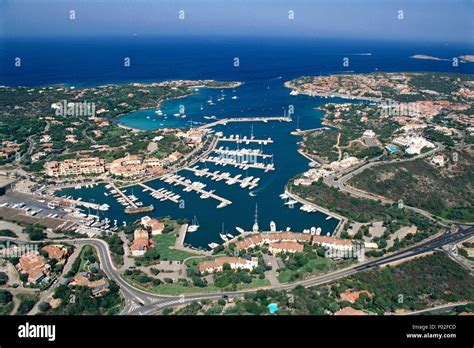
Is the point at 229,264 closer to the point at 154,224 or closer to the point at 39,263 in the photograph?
the point at 154,224

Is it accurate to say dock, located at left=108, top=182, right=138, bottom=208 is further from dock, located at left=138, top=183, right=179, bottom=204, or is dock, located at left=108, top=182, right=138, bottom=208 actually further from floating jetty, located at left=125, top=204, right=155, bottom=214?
dock, located at left=138, top=183, right=179, bottom=204

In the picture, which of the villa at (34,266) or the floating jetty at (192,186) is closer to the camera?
the villa at (34,266)

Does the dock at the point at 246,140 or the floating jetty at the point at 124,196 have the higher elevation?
the dock at the point at 246,140

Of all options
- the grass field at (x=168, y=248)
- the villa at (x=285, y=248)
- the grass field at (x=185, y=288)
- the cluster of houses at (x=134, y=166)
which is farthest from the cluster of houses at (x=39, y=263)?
Answer: the cluster of houses at (x=134, y=166)

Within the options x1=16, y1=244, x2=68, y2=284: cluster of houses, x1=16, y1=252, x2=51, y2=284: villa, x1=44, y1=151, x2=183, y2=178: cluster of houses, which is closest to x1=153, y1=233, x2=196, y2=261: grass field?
x1=16, y1=244, x2=68, y2=284: cluster of houses

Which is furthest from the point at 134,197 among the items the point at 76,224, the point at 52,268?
the point at 52,268

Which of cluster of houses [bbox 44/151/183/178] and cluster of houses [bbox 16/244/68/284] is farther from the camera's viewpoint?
cluster of houses [bbox 44/151/183/178]

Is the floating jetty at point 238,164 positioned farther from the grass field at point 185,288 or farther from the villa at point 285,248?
the grass field at point 185,288
